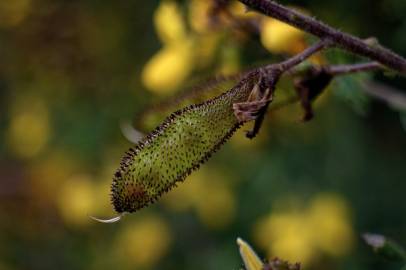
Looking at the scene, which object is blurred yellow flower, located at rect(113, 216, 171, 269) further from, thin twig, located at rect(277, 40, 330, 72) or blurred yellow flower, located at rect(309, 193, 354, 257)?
thin twig, located at rect(277, 40, 330, 72)

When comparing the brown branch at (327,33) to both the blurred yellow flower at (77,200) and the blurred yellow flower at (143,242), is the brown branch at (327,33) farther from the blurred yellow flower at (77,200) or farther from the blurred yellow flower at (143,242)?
the blurred yellow flower at (143,242)

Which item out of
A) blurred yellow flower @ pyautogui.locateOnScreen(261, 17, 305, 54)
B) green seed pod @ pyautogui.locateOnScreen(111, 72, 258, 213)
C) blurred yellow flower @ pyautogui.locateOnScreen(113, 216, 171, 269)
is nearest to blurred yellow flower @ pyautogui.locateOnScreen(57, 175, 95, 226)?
blurred yellow flower @ pyautogui.locateOnScreen(113, 216, 171, 269)

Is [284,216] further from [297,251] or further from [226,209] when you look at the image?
[226,209]

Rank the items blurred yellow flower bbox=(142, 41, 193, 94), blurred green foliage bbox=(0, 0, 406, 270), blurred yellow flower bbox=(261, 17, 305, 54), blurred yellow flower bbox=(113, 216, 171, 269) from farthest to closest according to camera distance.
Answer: blurred yellow flower bbox=(113, 216, 171, 269)
blurred green foliage bbox=(0, 0, 406, 270)
blurred yellow flower bbox=(142, 41, 193, 94)
blurred yellow flower bbox=(261, 17, 305, 54)

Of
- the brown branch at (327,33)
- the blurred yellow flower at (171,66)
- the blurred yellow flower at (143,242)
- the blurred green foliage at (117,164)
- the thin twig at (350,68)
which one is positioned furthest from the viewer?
the blurred yellow flower at (143,242)

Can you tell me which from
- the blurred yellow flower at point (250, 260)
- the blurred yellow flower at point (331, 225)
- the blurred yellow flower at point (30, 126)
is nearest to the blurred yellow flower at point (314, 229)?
the blurred yellow flower at point (331, 225)

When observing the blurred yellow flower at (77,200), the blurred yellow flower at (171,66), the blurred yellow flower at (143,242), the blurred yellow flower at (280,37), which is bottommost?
the blurred yellow flower at (143,242)

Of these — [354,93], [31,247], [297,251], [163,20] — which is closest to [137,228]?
[31,247]

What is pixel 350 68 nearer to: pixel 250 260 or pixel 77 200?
pixel 250 260
